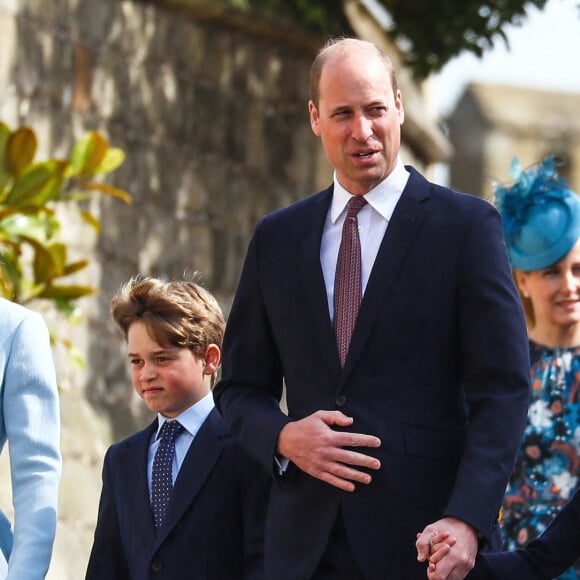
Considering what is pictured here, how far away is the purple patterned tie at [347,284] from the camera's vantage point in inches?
145

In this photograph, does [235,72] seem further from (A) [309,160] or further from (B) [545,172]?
(B) [545,172]

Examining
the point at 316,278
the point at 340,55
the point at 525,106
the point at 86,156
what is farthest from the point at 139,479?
the point at 525,106

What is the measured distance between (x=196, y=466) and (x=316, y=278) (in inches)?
31.8

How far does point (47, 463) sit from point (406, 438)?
0.88 m

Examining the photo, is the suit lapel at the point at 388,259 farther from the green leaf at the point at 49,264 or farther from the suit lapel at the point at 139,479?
the green leaf at the point at 49,264

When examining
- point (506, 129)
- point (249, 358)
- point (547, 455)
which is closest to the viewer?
point (249, 358)

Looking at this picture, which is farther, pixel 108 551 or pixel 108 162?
pixel 108 162

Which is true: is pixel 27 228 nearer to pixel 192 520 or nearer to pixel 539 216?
pixel 539 216

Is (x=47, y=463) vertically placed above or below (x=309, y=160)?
below

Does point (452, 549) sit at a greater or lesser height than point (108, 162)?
lesser

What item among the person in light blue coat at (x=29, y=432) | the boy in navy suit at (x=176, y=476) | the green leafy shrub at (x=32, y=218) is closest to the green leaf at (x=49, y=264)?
the green leafy shrub at (x=32, y=218)

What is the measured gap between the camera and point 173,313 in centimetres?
447

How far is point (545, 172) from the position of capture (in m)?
5.30

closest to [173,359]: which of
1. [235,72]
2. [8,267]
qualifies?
[8,267]
